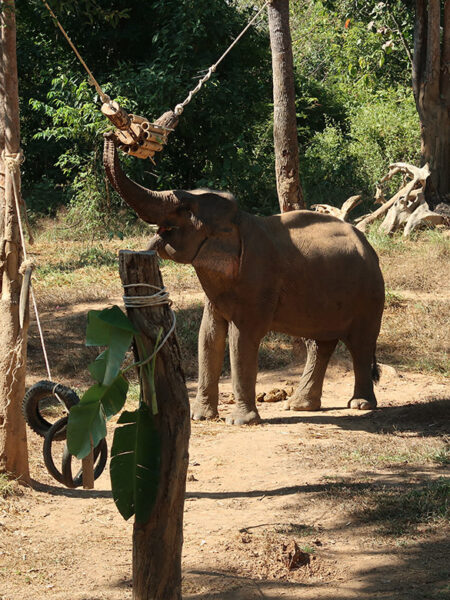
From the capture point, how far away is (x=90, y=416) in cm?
365

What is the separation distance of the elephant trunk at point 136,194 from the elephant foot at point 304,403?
2.41m

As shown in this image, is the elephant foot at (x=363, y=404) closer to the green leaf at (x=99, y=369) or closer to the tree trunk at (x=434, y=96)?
the green leaf at (x=99, y=369)

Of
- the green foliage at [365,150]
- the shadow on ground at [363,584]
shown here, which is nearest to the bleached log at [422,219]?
the green foliage at [365,150]

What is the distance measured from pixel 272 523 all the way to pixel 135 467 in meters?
1.99

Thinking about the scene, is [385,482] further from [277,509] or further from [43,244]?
[43,244]

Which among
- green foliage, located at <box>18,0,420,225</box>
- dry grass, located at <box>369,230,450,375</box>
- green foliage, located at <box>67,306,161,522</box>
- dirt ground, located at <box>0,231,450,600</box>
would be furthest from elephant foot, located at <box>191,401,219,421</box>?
green foliage, located at <box>18,0,420,225</box>

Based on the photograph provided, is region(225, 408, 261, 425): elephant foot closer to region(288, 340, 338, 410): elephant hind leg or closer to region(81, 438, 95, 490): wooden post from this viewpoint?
region(288, 340, 338, 410): elephant hind leg

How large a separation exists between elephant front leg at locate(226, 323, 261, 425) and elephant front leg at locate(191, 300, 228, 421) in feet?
0.79

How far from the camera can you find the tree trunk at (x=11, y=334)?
234 inches

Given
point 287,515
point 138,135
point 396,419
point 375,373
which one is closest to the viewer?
point 287,515

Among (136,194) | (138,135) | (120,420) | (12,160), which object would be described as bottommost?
(120,420)

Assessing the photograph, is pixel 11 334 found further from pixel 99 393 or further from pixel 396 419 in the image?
pixel 396 419

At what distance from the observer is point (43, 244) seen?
1653 cm

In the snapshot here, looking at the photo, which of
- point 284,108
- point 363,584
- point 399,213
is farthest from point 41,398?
point 399,213
